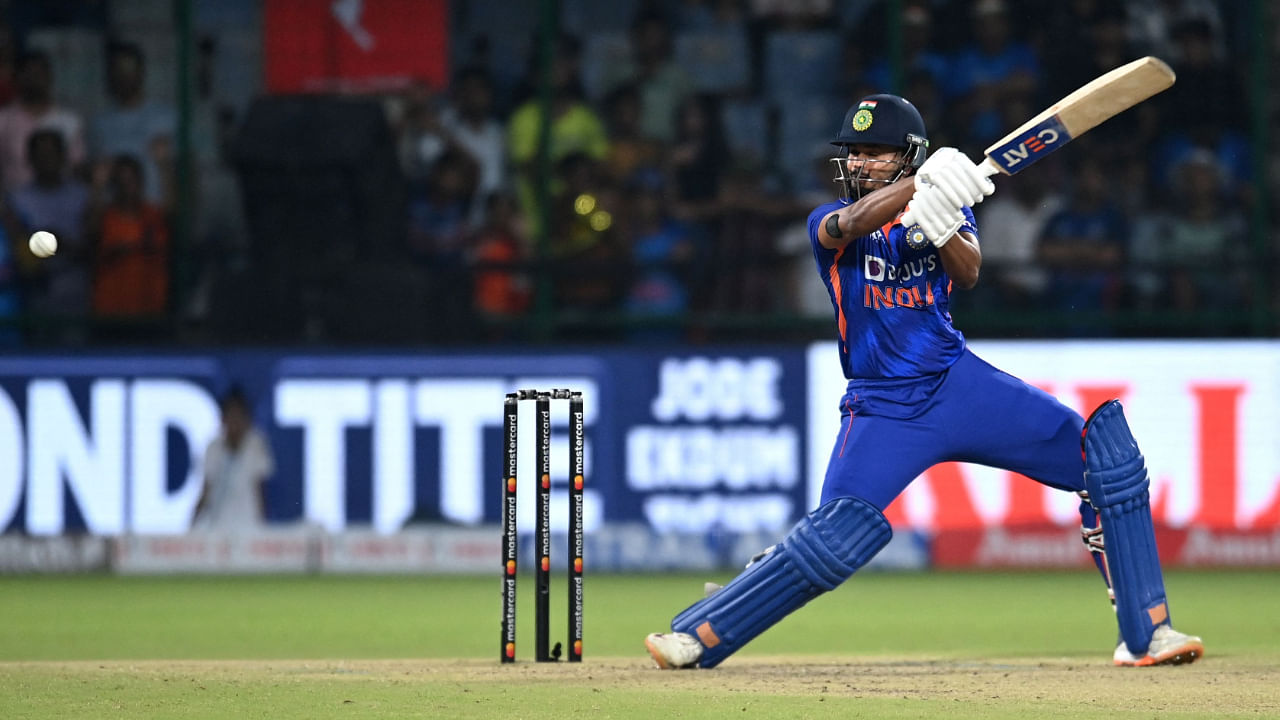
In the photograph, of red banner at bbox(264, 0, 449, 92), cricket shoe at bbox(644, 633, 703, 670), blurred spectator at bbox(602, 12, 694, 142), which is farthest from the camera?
blurred spectator at bbox(602, 12, 694, 142)

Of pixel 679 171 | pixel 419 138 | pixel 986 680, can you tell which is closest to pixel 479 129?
pixel 419 138

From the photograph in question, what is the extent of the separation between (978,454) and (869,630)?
8.44ft

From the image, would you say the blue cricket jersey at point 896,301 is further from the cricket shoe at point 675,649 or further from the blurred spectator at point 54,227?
the blurred spectator at point 54,227

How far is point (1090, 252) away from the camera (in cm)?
1311

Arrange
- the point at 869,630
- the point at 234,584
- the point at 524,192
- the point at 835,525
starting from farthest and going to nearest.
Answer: the point at 524,192
the point at 234,584
the point at 869,630
the point at 835,525

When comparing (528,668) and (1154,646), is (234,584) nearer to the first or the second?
(528,668)

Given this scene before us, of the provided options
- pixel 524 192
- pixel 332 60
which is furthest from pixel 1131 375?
pixel 332 60

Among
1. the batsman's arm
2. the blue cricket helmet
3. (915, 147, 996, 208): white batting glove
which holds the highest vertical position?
the blue cricket helmet

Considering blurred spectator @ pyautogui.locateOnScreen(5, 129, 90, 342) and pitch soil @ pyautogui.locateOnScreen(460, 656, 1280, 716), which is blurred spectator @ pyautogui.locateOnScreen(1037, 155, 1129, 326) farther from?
blurred spectator @ pyautogui.locateOnScreen(5, 129, 90, 342)

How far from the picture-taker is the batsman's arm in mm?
6121

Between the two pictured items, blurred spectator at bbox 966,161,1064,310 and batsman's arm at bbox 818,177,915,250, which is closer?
batsman's arm at bbox 818,177,915,250

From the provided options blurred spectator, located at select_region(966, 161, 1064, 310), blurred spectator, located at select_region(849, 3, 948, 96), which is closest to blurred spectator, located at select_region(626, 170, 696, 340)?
blurred spectator, located at select_region(849, 3, 948, 96)

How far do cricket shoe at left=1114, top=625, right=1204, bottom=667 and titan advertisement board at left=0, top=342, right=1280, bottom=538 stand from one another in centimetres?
546

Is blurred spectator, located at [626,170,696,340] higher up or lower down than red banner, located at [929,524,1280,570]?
higher up
